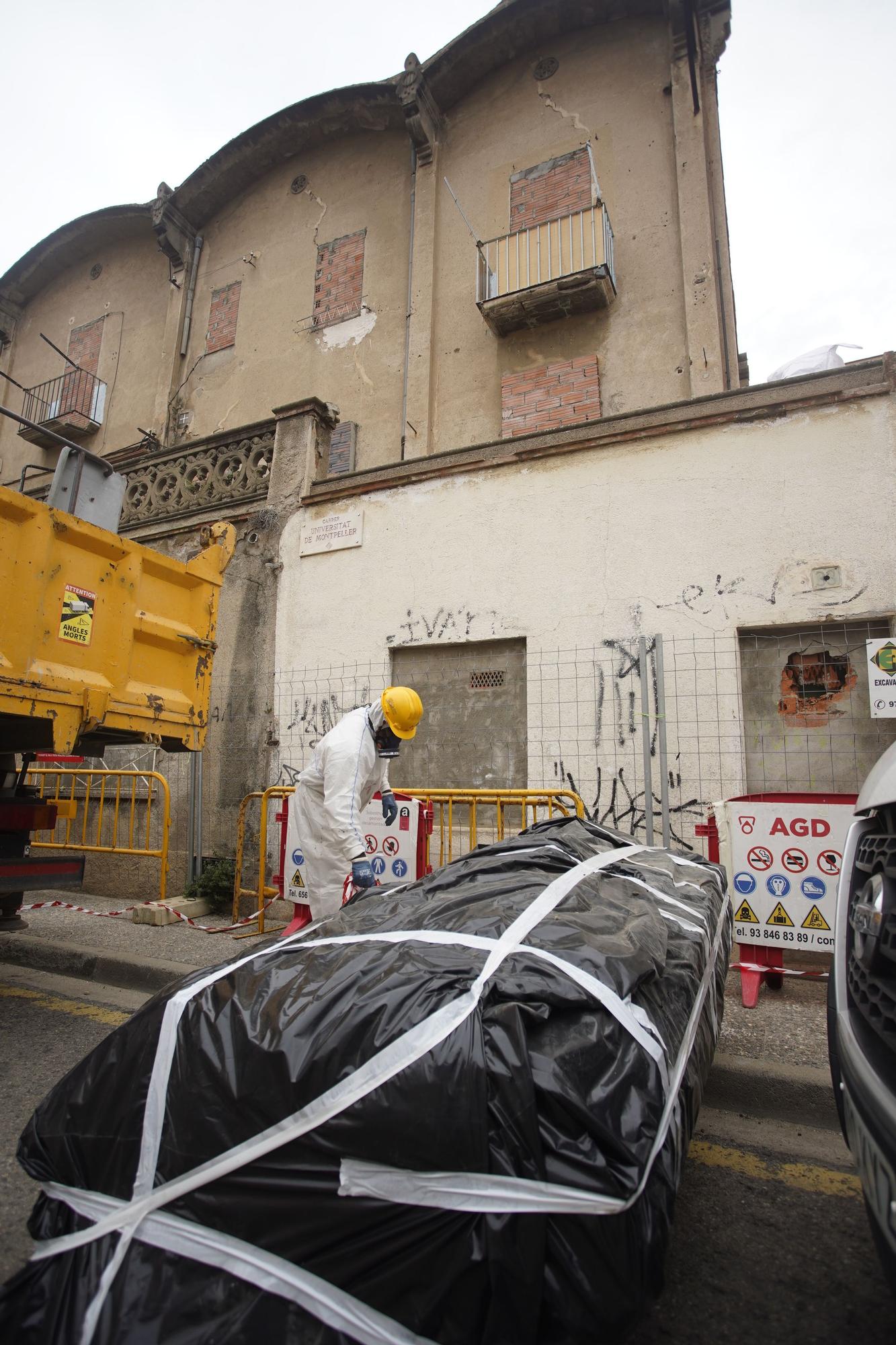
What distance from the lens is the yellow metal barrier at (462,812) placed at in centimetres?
555

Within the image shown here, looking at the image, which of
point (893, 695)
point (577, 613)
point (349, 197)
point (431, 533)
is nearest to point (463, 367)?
point (349, 197)

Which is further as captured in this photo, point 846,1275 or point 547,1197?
point 846,1275

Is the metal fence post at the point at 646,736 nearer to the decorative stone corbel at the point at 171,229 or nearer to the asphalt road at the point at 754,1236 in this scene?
the asphalt road at the point at 754,1236

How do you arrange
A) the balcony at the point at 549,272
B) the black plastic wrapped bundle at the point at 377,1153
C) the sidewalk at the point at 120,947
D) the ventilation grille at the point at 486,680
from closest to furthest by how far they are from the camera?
the black plastic wrapped bundle at the point at 377,1153, the sidewalk at the point at 120,947, the ventilation grille at the point at 486,680, the balcony at the point at 549,272

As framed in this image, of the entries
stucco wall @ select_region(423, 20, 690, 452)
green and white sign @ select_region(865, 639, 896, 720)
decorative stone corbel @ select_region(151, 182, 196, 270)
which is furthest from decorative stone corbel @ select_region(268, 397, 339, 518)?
decorative stone corbel @ select_region(151, 182, 196, 270)

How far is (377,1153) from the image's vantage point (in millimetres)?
1429

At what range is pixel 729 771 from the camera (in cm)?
553

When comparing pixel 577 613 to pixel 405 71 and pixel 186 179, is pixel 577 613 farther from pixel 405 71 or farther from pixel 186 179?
pixel 186 179

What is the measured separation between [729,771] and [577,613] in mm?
1739

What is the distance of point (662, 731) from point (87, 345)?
15467 mm

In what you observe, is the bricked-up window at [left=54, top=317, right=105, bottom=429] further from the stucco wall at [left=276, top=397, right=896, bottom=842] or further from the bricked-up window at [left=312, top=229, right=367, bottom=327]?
the stucco wall at [left=276, top=397, right=896, bottom=842]

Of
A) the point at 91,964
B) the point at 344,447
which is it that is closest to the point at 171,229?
the point at 344,447

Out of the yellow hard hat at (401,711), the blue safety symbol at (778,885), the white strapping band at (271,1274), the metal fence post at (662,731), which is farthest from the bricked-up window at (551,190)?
the white strapping band at (271,1274)

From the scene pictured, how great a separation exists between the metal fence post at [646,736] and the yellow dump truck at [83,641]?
3.12 meters
